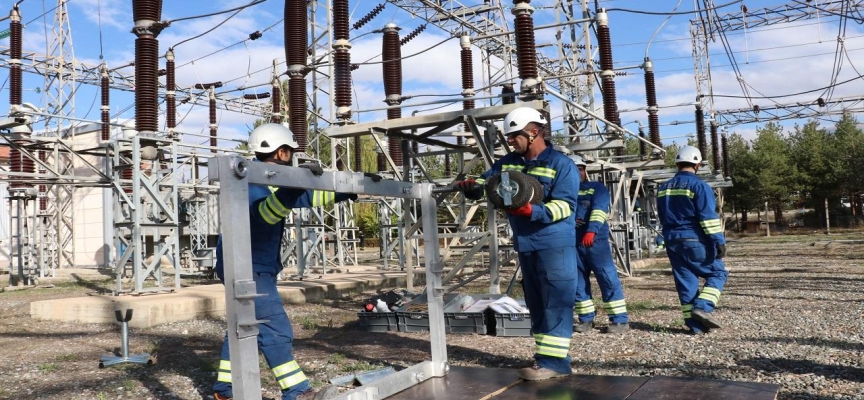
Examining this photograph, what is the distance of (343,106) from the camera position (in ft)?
29.0

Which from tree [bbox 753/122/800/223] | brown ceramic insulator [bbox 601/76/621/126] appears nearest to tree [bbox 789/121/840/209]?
tree [bbox 753/122/800/223]

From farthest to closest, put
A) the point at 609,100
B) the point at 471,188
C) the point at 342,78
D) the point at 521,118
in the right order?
the point at 609,100
the point at 342,78
the point at 521,118
the point at 471,188

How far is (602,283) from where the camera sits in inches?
279

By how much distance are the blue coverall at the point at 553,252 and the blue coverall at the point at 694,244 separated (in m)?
2.66

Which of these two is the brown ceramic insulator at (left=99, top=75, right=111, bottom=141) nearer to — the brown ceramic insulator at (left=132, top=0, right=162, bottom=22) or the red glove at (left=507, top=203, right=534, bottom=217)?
the brown ceramic insulator at (left=132, top=0, right=162, bottom=22)

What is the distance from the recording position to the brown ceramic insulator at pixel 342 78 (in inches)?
350

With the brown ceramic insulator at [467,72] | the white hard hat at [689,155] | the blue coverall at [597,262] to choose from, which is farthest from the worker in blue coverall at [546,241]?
the brown ceramic insulator at [467,72]

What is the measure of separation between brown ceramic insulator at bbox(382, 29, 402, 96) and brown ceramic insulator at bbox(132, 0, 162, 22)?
333cm

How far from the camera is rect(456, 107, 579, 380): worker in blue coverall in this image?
14.2 ft

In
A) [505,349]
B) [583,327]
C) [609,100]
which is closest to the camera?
[505,349]

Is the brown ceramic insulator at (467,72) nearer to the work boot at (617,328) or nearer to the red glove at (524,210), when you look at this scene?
the work boot at (617,328)

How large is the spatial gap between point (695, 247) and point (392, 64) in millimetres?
5811

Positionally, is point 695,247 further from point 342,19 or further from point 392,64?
point 392,64

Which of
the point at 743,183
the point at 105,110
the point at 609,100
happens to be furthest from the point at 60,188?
the point at 743,183
